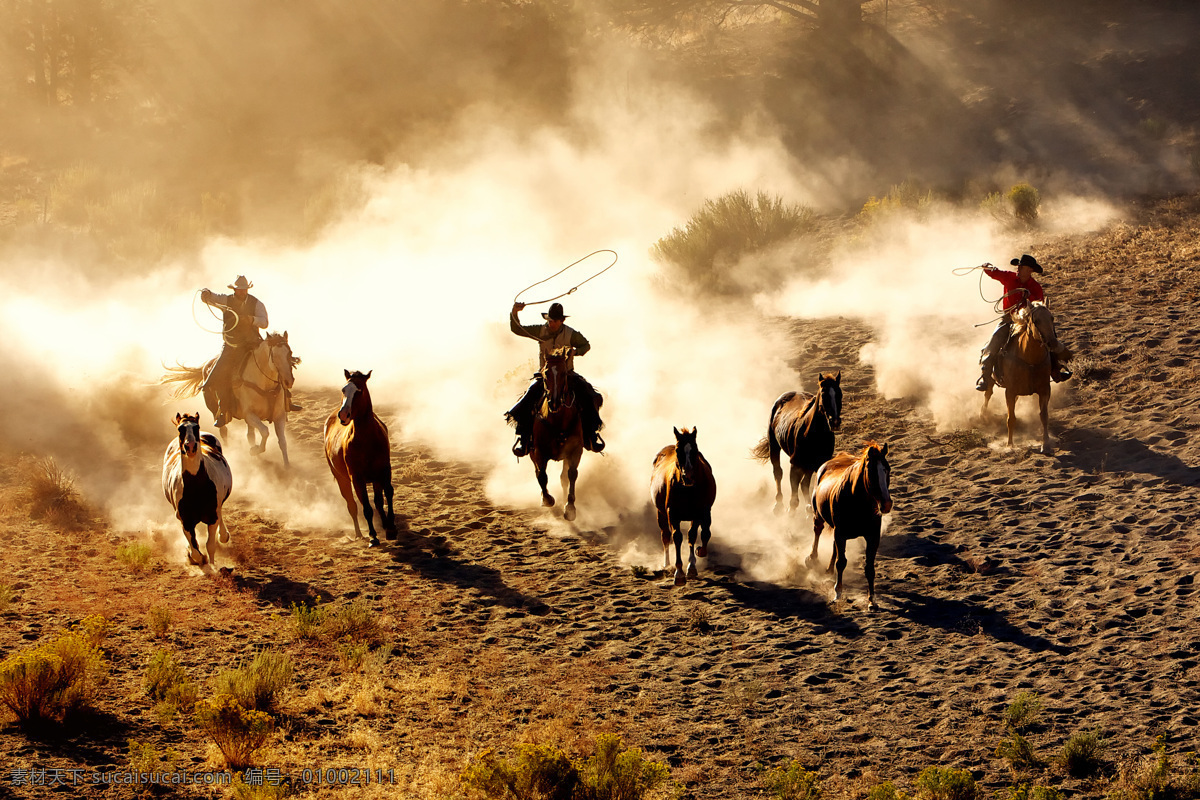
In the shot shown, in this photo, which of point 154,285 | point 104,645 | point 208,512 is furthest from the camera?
point 154,285

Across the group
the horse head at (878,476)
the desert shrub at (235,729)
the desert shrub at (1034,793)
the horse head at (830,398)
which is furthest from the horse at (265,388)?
the desert shrub at (1034,793)

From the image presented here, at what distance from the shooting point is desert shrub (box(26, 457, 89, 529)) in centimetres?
1429

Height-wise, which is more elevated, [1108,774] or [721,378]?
[721,378]

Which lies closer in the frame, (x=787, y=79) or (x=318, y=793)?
(x=318, y=793)

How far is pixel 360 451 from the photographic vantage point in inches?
486

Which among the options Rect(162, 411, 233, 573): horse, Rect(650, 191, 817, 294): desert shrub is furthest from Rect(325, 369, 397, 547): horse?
Rect(650, 191, 817, 294): desert shrub

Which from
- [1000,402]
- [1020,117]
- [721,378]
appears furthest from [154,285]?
[1020,117]

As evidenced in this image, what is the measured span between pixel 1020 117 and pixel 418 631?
83.8ft

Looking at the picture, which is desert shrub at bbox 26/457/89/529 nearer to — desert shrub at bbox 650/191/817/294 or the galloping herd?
the galloping herd

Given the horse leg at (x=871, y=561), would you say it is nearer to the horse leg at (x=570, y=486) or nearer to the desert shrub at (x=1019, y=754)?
the desert shrub at (x=1019, y=754)

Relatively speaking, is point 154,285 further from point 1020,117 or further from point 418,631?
point 1020,117

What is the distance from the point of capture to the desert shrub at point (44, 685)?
7.73 meters

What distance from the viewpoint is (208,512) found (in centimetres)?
1158

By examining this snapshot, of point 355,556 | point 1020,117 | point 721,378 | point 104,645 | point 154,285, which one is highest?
point 1020,117
